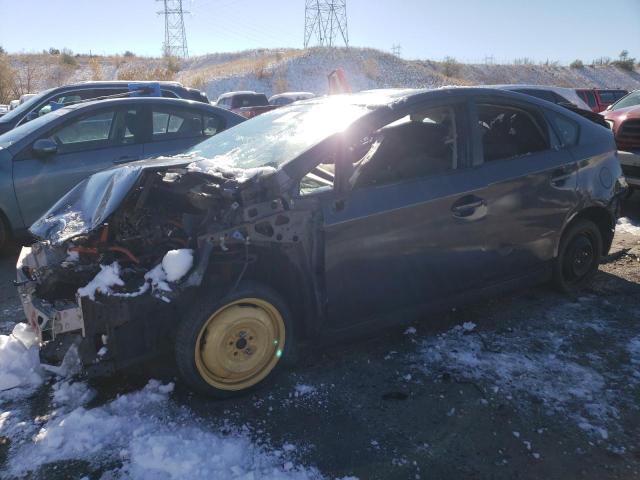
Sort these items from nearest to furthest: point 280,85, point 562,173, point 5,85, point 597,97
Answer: point 562,173
point 597,97
point 5,85
point 280,85

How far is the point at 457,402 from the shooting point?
287 cm

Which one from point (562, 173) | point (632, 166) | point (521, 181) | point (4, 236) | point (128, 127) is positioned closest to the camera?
point (521, 181)

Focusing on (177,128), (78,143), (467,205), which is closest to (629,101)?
(467,205)

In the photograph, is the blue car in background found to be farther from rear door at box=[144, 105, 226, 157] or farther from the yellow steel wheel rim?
the yellow steel wheel rim

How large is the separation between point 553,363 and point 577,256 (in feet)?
4.51

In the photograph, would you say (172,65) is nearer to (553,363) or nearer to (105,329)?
(105,329)

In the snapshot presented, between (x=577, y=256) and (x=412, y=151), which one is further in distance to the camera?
(x=577, y=256)

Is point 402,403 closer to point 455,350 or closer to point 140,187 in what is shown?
point 455,350

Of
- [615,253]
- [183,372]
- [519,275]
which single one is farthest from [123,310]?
[615,253]

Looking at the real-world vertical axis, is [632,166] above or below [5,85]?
below

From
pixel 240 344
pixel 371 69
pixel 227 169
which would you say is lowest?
pixel 240 344

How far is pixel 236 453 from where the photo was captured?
2.43 meters

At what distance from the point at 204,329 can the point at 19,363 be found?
4.47 ft

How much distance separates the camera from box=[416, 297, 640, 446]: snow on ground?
2836 mm
